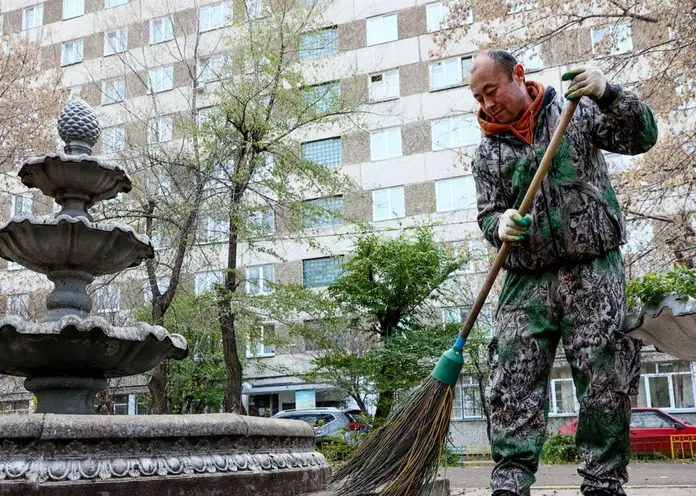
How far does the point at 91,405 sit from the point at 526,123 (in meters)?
3.95

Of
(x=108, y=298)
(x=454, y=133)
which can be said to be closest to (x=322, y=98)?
(x=108, y=298)

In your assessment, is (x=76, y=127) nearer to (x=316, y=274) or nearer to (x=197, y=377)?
(x=197, y=377)

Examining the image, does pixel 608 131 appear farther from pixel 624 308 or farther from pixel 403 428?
pixel 403 428

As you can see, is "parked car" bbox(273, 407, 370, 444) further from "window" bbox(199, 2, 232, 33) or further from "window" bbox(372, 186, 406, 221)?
"window" bbox(199, 2, 232, 33)

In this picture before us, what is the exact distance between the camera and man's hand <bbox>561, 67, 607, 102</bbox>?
2826 mm

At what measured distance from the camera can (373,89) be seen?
3122 centimetres

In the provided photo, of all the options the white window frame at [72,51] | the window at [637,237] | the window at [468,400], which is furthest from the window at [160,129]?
the white window frame at [72,51]

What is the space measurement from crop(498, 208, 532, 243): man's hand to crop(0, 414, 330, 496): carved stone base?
193 centimetres

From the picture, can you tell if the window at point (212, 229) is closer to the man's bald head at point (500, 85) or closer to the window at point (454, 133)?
the window at point (454, 133)

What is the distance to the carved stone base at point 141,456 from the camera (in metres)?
3.38

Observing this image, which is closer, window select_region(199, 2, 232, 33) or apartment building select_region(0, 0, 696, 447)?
apartment building select_region(0, 0, 696, 447)

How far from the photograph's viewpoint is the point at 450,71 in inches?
1187

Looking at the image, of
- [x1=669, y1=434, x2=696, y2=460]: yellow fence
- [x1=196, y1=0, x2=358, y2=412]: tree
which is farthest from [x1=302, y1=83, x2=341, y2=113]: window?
[x1=669, y1=434, x2=696, y2=460]: yellow fence

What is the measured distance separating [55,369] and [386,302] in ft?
44.3
